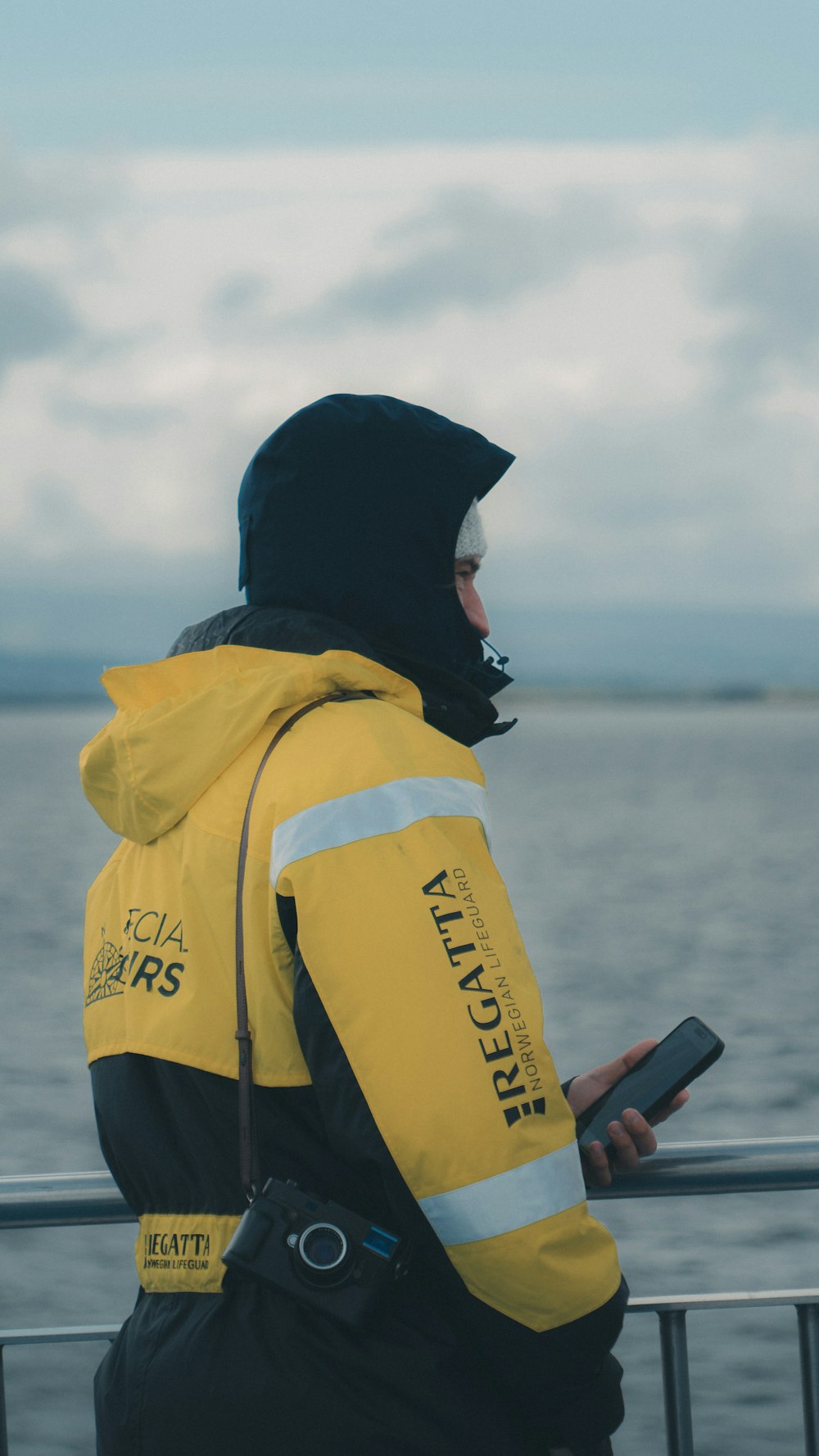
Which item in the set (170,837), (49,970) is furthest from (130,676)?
(49,970)

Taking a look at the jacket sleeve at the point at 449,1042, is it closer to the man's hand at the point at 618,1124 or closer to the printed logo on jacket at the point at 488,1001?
the printed logo on jacket at the point at 488,1001

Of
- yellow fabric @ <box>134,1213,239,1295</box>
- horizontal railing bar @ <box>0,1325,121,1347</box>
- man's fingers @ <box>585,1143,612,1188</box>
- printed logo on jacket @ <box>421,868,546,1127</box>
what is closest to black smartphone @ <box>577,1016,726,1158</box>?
man's fingers @ <box>585,1143,612,1188</box>

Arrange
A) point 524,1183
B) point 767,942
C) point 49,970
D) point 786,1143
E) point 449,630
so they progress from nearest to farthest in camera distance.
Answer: point 524,1183 → point 449,630 → point 786,1143 → point 49,970 → point 767,942

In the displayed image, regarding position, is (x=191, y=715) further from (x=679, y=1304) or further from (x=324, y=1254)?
(x=679, y=1304)

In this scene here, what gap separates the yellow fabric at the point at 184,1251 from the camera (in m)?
1.42

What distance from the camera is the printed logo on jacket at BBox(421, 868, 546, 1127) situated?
4.32 ft

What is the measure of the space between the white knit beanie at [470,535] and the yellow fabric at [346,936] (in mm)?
232

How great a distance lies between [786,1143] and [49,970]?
26.3m

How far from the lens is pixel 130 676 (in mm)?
1571

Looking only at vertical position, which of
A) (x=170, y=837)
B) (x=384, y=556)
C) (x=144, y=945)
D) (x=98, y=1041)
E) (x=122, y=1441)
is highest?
(x=384, y=556)

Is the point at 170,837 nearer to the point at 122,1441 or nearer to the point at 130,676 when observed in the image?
the point at 130,676

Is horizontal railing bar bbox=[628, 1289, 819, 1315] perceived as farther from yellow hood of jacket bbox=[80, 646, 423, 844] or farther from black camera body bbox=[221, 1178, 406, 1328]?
yellow hood of jacket bbox=[80, 646, 423, 844]

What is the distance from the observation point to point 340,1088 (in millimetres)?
1319

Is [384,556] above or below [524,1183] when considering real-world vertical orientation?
above
